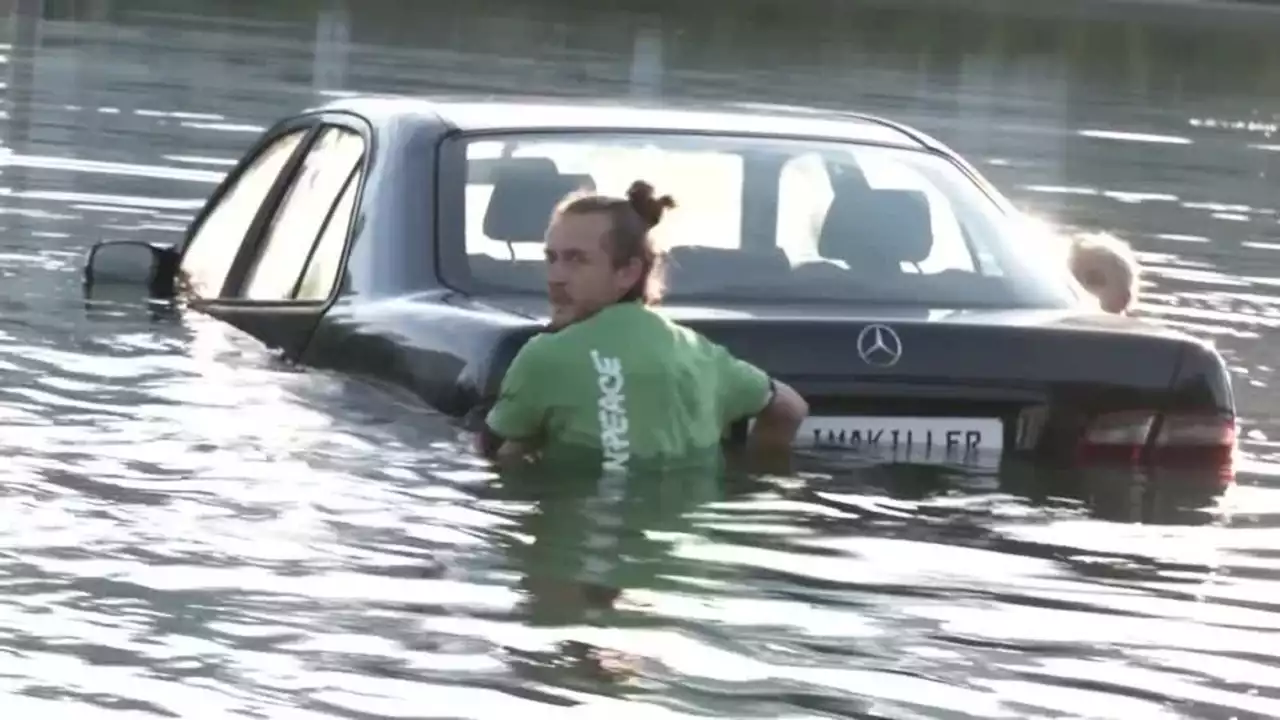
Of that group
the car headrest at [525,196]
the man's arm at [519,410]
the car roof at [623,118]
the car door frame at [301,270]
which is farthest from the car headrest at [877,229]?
the car door frame at [301,270]

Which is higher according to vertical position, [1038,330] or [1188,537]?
[1038,330]

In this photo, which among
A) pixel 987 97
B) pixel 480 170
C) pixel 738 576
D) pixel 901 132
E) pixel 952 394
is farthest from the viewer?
pixel 987 97

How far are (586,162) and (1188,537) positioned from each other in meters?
1.93

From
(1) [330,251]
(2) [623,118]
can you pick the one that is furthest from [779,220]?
(1) [330,251]

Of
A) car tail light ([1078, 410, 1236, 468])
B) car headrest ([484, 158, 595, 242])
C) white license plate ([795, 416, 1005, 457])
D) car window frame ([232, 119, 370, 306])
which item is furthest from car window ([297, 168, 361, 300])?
car tail light ([1078, 410, 1236, 468])

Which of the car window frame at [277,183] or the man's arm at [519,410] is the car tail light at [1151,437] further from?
the car window frame at [277,183]

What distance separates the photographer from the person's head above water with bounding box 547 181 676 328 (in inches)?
311

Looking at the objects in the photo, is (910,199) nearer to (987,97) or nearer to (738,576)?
(738,576)

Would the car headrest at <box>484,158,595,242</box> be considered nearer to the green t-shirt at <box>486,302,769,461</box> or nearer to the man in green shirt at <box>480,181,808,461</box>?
the man in green shirt at <box>480,181,808,461</box>

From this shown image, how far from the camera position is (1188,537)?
8281mm

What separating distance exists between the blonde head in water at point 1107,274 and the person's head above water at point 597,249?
2.93m

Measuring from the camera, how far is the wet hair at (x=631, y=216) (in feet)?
26.0

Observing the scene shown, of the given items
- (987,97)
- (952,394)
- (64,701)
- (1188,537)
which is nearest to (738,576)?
(952,394)

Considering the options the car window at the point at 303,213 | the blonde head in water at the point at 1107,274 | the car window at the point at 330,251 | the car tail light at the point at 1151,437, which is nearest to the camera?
the car tail light at the point at 1151,437
